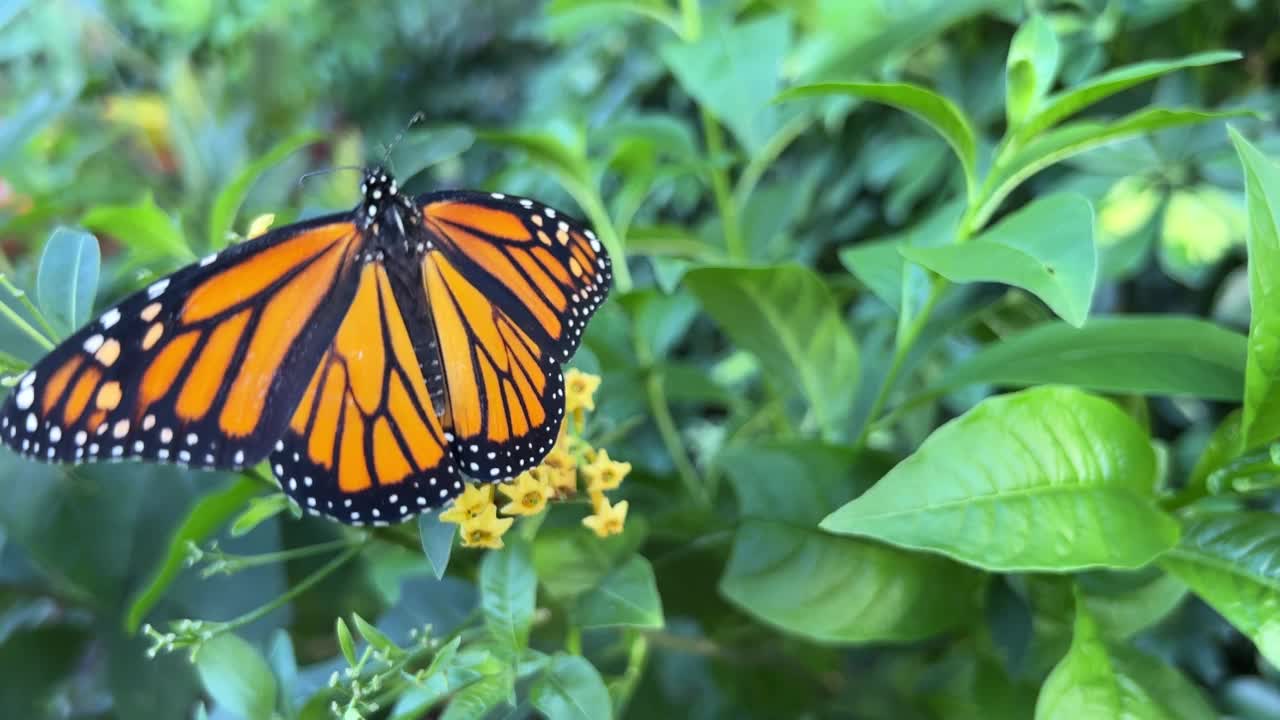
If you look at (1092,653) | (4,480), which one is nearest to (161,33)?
(4,480)

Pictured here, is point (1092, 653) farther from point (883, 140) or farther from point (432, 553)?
point (883, 140)

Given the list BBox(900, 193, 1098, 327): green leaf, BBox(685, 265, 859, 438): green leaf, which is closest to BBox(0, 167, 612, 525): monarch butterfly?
BBox(685, 265, 859, 438): green leaf

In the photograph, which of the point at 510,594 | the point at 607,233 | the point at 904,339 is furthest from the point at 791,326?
the point at 510,594

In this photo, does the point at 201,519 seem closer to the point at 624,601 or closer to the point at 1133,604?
the point at 624,601

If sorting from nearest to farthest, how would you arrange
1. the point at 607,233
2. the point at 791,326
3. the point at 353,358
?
1. the point at 353,358
2. the point at 791,326
3. the point at 607,233

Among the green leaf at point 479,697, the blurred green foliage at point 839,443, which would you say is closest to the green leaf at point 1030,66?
the blurred green foliage at point 839,443

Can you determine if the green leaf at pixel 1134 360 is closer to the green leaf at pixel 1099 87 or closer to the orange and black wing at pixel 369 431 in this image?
the green leaf at pixel 1099 87
